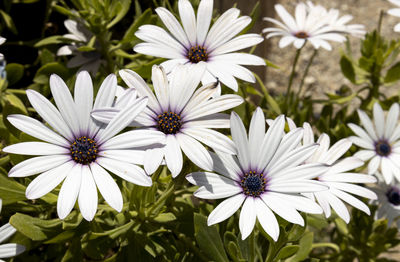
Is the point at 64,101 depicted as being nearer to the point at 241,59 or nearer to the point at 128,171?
the point at 128,171

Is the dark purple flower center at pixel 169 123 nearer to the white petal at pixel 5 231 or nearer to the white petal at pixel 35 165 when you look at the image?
the white petal at pixel 35 165

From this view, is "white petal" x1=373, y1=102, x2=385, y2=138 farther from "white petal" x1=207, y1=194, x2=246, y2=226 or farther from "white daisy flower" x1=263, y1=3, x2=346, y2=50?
"white petal" x1=207, y1=194, x2=246, y2=226

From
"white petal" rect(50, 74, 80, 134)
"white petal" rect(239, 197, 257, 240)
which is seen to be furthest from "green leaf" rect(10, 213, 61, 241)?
"white petal" rect(239, 197, 257, 240)

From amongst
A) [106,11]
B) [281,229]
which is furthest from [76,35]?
[281,229]

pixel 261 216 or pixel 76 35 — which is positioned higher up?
pixel 76 35

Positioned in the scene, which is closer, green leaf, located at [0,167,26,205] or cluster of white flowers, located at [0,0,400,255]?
cluster of white flowers, located at [0,0,400,255]

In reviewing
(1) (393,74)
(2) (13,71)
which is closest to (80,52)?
(2) (13,71)

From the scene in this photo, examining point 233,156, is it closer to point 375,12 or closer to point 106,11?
point 106,11
